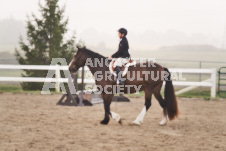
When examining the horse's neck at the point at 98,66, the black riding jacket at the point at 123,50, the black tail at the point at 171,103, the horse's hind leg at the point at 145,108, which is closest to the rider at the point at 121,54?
the black riding jacket at the point at 123,50

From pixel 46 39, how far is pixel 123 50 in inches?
649

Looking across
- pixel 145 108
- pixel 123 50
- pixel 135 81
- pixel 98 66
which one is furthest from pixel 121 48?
pixel 145 108

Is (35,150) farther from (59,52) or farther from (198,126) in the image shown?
(59,52)

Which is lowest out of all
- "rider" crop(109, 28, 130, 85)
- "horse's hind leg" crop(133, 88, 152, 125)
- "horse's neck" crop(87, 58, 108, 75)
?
"horse's hind leg" crop(133, 88, 152, 125)

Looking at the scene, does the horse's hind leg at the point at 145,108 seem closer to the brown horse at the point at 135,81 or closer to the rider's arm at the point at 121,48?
the brown horse at the point at 135,81

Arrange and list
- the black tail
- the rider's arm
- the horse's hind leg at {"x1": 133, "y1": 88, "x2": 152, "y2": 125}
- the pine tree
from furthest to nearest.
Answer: the pine tree
the black tail
the horse's hind leg at {"x1": 133, "y1": 88, "x2": 152, "y2": 125}
the rider's arm

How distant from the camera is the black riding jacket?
8562 mm

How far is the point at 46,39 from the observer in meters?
24.1

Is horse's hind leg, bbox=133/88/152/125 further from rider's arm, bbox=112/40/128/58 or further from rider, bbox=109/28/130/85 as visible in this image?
rider's arm, bbox=112/40/128/58

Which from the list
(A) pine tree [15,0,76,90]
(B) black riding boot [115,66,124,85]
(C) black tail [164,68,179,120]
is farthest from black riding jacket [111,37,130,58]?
(A) pine tree [15,0,76,90]

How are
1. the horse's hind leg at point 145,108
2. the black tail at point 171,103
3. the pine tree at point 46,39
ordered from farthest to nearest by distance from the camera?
the pine tree at point 46,39, the black tail at point 171,103, the horse's hind leg at point 145,108

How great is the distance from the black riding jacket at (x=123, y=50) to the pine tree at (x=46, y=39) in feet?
46.4

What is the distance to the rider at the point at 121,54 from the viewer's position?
8.58 m

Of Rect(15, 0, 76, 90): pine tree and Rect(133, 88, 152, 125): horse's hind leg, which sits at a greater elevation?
Rect(15, 0, 76, 90): pine tree
